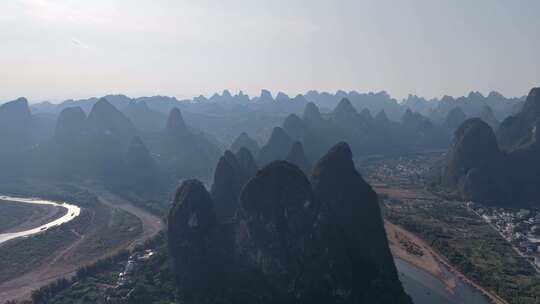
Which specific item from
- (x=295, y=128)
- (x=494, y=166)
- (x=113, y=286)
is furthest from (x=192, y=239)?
(x=295, y=128)

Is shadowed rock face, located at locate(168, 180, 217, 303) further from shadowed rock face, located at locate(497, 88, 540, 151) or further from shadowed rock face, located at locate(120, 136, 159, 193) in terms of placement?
shadowed rock face, located at locate(497, 88, 540, 151)

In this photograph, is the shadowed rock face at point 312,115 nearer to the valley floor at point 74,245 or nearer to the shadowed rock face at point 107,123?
the shadowed rock face at point 107,123

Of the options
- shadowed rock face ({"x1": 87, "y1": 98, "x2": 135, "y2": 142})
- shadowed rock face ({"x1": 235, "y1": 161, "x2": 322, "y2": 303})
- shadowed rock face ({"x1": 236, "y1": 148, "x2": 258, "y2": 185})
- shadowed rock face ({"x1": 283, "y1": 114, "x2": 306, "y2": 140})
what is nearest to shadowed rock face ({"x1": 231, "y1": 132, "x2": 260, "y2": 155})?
shadowed rock face ({"x1": 283, "y1": 114, "x2": 306, "y2": 140})

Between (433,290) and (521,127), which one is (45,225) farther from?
(521,127)

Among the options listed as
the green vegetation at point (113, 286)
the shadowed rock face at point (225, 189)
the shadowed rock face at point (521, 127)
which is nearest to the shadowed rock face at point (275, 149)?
the shadowed rock face at point (225, 189)

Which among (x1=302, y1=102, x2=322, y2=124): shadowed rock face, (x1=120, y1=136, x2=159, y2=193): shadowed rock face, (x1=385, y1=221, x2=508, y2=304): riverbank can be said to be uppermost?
(x1=302, y1=102, x2=322, y2=124): shadowed rock face

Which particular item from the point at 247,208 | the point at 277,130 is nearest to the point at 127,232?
the point at 247,208
